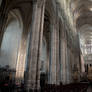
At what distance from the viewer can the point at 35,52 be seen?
21.9ft

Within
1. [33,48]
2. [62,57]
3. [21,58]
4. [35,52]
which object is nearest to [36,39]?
[33,48]

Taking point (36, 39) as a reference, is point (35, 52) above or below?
below

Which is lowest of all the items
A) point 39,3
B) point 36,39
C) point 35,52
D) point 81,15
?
point 35,52

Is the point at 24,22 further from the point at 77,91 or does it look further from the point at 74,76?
the point at 74,76

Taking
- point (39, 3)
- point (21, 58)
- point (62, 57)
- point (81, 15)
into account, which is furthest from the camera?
point (81, 15)

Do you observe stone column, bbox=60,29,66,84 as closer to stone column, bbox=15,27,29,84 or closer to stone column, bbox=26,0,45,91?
stone column, bbox=15,27,29,84

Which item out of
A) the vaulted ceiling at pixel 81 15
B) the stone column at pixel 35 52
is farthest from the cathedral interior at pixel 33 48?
the vaulted ceiling at pixel 81 15

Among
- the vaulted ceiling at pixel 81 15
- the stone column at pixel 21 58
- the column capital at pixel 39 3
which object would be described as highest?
the vaulted ceiling at pixel 81 15

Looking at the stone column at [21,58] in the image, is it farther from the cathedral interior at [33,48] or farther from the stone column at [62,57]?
the stone column at [62,57]

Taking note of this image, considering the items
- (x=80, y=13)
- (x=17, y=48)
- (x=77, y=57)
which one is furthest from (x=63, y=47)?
(x=80, y=13)

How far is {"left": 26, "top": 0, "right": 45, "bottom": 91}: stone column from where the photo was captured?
606cm

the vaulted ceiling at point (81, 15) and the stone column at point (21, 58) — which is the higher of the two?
the vaulted ceiling at point (81, 15)

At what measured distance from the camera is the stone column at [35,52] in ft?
19.9

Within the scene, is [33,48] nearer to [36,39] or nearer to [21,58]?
[36,39]
